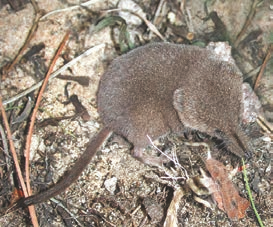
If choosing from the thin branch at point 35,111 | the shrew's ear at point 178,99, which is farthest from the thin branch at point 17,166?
the shrew's ear at point 178,99

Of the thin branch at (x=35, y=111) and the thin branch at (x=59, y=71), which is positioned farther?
the thin branch at (x=59, y=71)

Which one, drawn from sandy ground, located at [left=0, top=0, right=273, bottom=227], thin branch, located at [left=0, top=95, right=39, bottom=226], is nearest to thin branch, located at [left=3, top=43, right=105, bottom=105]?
sandy ground, located at [left=0, top=0, right=273, bottom=227]

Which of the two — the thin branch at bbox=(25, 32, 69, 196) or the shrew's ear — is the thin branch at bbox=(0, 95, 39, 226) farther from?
the shrew's ear

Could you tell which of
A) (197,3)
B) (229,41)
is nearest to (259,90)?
(229,41)

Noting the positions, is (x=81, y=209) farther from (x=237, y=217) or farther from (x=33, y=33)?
(x=33, y=33)

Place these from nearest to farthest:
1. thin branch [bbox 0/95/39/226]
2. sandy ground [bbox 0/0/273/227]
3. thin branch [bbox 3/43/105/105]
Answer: thin branch [bbox 0/95/39/226] < sandy ground [bbox 0/0/273/227] < thin branch [bbox 3/43/105/105]

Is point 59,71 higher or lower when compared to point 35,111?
higher

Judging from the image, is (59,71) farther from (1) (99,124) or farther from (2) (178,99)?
(2) (178,99)

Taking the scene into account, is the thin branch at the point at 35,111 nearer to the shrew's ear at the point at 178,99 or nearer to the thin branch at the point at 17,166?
the thin branch at the point at 17,166

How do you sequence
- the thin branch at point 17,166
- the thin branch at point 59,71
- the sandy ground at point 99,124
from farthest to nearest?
the thin branch at point 59,71 < the sandy ground at point 99,124 < the thin branch at point 17,166

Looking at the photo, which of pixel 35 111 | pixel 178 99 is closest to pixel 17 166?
pixel 35 111

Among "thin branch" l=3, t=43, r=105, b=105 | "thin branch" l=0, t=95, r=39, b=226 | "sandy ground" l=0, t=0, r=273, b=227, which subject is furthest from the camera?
"thin branch" l=3, t=43, r=105, b=105
